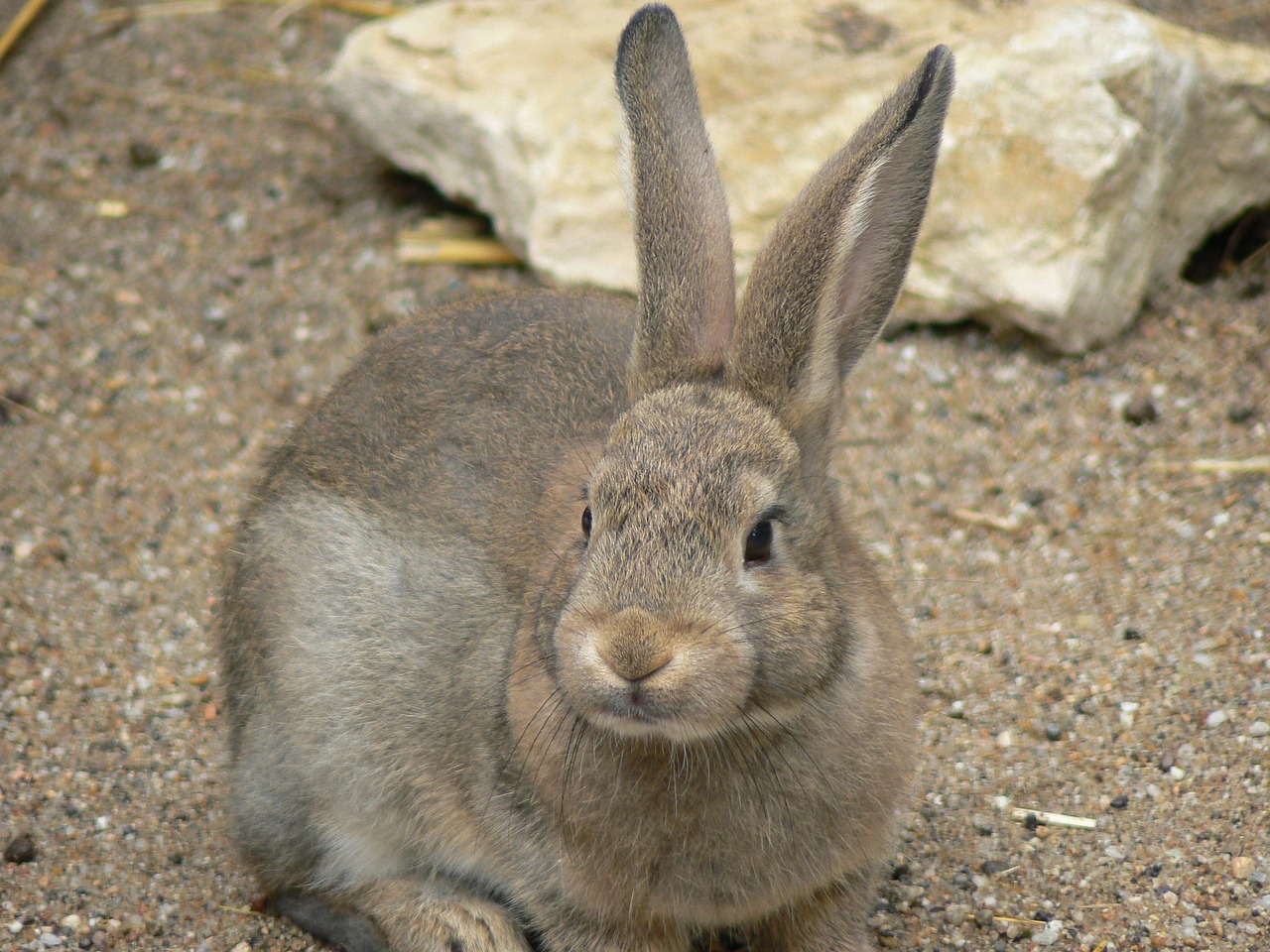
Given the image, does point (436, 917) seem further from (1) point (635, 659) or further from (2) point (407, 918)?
(1) point (635, 659)

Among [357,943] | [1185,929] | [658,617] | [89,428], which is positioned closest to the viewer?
[658,617]

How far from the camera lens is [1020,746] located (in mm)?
5285

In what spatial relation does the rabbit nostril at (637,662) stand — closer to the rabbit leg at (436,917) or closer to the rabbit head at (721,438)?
the rabbit head at (721,438)

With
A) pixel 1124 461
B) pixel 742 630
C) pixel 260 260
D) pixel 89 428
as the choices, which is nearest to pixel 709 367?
pixel 742 630

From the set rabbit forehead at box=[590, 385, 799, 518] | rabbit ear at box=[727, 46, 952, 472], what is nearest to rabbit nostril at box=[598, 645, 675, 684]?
rabbit forehead at box=[590, 385, 799, 518]

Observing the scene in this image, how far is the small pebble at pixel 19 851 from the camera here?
4.87 m

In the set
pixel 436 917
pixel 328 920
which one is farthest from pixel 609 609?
pixel 328 920

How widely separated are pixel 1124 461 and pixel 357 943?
3.86 m

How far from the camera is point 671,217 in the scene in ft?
13.6

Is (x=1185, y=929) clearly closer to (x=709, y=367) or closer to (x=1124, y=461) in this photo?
(x=709, y=367)

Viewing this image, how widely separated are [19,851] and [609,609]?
2.53 m

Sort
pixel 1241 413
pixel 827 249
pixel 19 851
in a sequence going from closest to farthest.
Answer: pixel 827 249 < pixel 19 851 < pixel 1241 413

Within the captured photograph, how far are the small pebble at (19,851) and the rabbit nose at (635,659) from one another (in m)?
2.54

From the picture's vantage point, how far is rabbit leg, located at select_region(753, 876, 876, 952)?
4.39 m
